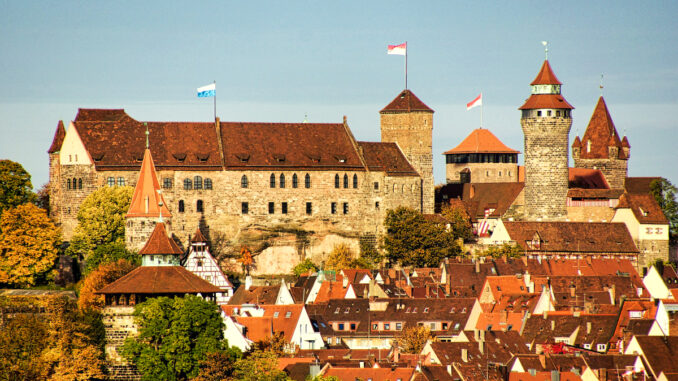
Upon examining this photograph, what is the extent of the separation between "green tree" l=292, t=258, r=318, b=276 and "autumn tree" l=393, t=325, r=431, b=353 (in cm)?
1975

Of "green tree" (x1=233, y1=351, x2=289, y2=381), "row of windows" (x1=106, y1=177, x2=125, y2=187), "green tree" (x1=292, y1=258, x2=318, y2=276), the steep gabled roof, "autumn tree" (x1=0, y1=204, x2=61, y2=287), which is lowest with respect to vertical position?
"green tree" (x1=233, y1=351, x2=289, y2=381)

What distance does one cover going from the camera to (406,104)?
122 meters

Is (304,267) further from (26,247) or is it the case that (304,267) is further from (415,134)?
(26,247)

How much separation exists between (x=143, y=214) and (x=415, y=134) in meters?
23.0

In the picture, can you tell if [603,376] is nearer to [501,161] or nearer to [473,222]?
[473,222]

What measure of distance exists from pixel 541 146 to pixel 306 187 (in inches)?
668

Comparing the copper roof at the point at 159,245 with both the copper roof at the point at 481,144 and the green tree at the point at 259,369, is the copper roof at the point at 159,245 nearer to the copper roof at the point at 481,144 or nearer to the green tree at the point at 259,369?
the green tree at the point at 259,369

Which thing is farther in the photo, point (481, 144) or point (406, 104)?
point (481, 144)

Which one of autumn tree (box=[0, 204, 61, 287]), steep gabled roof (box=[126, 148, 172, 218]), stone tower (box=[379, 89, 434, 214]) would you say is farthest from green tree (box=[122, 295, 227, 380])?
stone tower (box=[379, 89, 434, 214])

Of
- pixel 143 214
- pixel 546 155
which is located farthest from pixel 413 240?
pixel 143 214

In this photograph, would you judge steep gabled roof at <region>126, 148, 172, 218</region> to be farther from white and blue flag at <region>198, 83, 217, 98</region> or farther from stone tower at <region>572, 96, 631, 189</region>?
stone tower at <region>572, 96, 631, 189</region>

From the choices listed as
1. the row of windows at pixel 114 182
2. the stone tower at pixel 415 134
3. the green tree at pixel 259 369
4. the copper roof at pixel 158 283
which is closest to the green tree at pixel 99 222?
the row of windows at pixel 114 182

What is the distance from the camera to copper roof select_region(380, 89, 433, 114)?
121000 millimetres

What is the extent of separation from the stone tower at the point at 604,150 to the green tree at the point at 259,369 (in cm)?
6237
